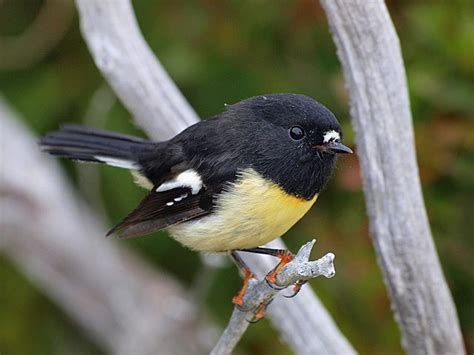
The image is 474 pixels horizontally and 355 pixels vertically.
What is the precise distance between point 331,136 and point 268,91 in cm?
126

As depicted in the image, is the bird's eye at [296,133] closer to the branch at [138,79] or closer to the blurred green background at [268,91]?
the branch at [138,79]

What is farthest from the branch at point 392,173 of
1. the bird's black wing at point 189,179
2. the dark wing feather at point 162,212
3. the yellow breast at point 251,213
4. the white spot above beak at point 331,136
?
the dark wing feather at point 162,212

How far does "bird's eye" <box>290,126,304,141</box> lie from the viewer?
238cm

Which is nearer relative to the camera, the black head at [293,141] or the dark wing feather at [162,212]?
the black head at [293,141]

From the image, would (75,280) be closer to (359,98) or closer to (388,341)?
(388,341)

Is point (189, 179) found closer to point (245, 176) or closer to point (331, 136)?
point (245, 176)

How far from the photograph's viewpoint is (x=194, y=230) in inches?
99.0

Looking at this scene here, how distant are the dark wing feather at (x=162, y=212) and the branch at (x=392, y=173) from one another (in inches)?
18.8

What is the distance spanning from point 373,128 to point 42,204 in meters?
2.14

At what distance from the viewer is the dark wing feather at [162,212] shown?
2.52 metres

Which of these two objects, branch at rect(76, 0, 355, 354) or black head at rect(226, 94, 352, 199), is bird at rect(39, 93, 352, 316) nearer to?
black head at rect(226, 94, 352, 199)

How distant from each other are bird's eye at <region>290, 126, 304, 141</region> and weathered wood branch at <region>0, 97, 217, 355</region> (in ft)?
6.16

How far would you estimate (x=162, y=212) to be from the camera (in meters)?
2.58

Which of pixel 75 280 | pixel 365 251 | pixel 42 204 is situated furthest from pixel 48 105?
pixel 365 251
